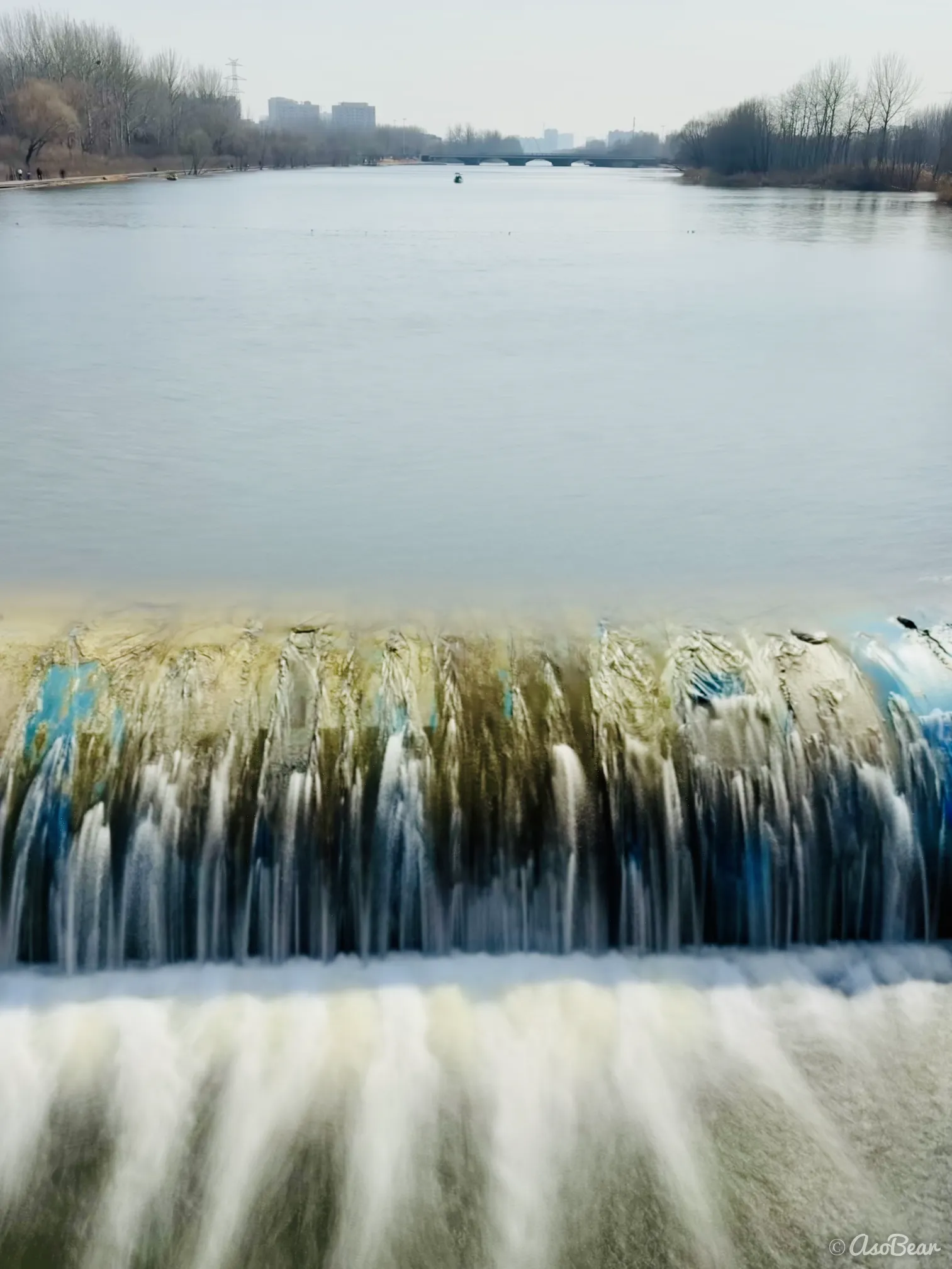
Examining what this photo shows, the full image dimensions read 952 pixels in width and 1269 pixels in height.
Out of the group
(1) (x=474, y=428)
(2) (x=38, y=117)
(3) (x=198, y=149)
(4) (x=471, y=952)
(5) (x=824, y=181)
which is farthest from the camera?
(3) (x=198, y=149)

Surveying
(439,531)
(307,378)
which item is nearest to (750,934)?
(439,531)

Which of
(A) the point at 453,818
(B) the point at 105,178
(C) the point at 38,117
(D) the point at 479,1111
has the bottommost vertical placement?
(D) the point at 479,1111

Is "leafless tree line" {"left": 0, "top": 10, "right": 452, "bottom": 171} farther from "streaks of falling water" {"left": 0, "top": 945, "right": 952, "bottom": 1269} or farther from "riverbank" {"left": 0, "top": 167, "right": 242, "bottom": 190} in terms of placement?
"streaks of falling water" {"left": 0, "top": 945, "right": 952, "bottom": 1269}

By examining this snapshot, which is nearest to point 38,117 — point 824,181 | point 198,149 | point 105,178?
point 105,178

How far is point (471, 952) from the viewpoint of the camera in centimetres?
581

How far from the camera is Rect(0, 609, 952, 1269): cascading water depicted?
462cm

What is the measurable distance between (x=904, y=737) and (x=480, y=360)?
9527 millimetres

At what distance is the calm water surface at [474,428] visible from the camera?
8461 mm

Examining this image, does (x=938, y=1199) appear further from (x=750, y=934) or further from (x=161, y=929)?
(x=161, y=929)

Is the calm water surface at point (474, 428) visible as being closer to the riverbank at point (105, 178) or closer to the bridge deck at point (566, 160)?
the riverbank at point (105, 178)

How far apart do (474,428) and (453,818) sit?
21.1ft

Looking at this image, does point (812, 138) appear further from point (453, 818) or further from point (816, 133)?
point (453, 818)

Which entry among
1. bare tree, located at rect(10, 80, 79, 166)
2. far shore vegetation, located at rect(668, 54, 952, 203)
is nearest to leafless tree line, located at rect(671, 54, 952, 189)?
far shore vegetation, located at rect(668, 54, 952, 203)

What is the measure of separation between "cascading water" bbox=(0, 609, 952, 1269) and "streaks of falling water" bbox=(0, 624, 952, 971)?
16 millimetres
